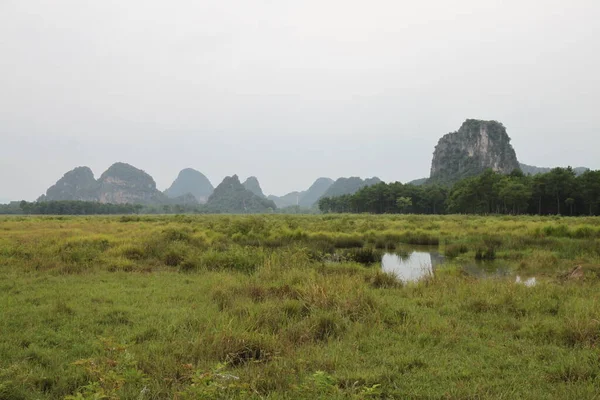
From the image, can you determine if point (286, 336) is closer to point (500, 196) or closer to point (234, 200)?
point (500, 196)

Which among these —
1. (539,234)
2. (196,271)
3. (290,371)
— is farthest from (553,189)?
(290,371)

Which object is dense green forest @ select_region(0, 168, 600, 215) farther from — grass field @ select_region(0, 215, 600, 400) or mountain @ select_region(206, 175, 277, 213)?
mountain @ select_region(206, 175, 277, 213)

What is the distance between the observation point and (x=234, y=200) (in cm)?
18362

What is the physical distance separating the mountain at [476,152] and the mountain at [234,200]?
88822mm

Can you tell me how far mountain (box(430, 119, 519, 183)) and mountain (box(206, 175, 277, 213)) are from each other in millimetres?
88822

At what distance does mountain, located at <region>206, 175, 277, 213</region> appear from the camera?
7101 inches

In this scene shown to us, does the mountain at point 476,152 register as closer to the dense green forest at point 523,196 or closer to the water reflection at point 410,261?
the dense green forest at point 523,196

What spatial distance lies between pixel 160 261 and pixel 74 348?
8.05 metres

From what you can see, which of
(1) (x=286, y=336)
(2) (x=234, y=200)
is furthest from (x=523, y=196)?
(2) (x=234, y=200)

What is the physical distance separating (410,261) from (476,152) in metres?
134

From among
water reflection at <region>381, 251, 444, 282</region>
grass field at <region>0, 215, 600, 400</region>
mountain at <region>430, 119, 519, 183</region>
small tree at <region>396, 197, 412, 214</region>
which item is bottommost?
water reflection at <region>381, 251, 444, 282</region>

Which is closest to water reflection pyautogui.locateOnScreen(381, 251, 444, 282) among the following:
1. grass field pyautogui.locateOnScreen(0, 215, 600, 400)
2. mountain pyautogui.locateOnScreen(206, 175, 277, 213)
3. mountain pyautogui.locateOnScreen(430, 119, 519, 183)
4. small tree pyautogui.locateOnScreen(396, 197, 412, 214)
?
grass field pyautogui.locateOnScreen(0, 215, 600, 400)

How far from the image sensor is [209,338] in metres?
4.82

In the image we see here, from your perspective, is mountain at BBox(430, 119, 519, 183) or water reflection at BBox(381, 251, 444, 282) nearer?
water reflection at BBox(381, 251, 444, 282)
